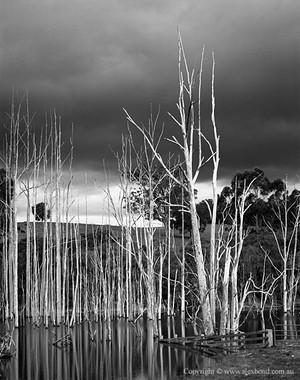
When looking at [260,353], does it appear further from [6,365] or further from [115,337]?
[115,337]

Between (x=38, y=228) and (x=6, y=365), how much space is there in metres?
49.1

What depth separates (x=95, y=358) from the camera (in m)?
17.0

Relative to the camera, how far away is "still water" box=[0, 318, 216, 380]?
47.9ft

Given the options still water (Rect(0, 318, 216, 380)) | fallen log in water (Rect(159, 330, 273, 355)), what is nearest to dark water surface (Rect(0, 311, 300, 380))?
still water (Rect(0, 318, 216, 380))

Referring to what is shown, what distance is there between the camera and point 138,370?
1532 cm

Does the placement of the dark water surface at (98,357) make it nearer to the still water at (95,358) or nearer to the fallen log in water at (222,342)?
the still water at (95,358)

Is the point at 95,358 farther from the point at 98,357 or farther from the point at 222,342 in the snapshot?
the point at 222,342

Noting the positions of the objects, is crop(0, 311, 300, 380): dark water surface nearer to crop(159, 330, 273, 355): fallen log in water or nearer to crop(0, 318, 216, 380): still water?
crop(0, 318, 216, 380): still water

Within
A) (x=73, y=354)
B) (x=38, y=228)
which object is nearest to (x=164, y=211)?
(x=38, y=228)

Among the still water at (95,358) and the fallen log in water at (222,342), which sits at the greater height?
the fallen log in water at (222,342)

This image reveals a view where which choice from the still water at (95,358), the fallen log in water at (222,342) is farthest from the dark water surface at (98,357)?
the fallen log in water at (222,342)

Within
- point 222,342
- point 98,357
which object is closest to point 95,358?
point 98,357

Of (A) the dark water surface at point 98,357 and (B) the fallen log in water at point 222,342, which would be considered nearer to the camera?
(A) the dark water surface at point 98,357

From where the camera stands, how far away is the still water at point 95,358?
47.9ft
